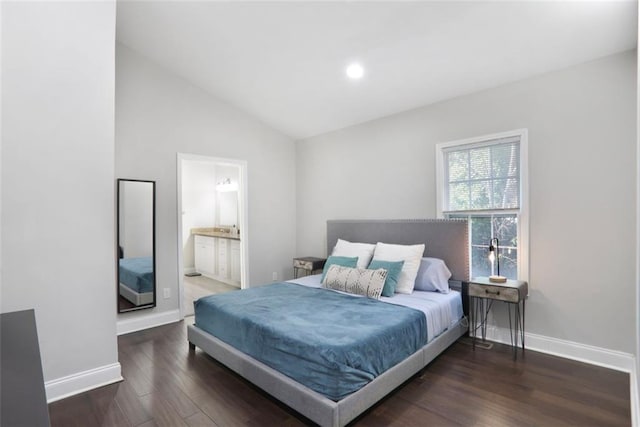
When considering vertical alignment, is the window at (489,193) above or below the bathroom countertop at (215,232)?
above

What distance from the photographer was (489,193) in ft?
11.4

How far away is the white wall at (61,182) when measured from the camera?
227 centimetres

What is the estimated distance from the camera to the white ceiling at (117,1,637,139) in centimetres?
256

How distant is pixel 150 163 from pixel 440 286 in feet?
12.2

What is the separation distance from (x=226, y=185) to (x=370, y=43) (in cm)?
520

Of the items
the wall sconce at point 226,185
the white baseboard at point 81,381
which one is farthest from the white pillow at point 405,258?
the wall sconce at point 226,185

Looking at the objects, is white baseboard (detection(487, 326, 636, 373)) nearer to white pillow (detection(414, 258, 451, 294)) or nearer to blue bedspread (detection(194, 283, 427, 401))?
white pillow (detection(414, 258, 451, 294))

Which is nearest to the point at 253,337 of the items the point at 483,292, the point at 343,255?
the point at 343,255

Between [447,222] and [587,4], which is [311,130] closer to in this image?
[447,222]

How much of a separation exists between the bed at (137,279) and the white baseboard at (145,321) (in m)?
0.18

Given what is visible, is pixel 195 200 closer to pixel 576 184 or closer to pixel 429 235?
pixel 429 235

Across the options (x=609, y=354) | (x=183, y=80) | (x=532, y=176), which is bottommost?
(x=609, y=354)

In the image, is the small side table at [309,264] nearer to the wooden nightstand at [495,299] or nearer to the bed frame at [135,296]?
the bed frame at [135,296]

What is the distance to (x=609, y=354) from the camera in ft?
9.12
